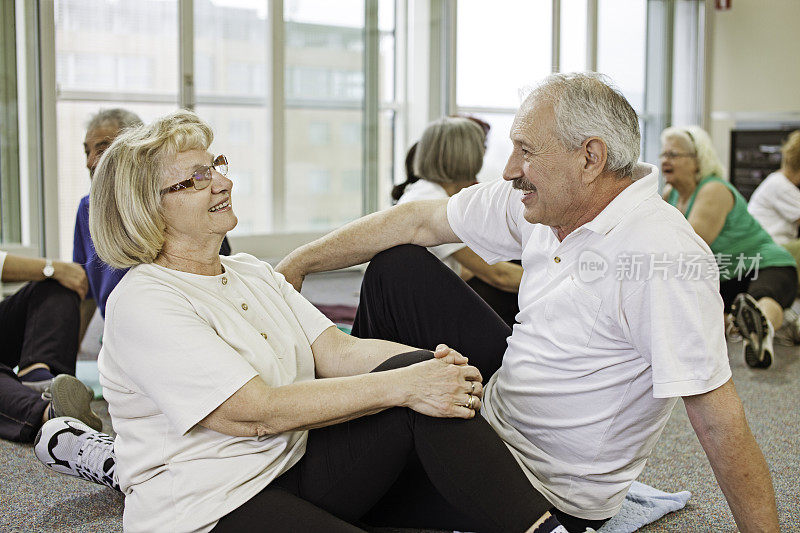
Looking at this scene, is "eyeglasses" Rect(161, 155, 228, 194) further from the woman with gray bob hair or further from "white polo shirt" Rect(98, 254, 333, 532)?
the woman with gray bob hair

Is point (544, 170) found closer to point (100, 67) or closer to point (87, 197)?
point (87, 197)

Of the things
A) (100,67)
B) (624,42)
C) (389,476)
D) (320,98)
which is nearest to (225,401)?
(389,476)

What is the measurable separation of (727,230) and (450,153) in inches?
67.1

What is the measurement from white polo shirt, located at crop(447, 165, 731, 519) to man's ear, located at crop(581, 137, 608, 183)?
0.07 metres

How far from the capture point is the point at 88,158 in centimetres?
272

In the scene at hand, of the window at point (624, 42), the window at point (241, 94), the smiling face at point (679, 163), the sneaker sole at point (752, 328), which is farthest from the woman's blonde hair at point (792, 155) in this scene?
the window at point (241, 94)

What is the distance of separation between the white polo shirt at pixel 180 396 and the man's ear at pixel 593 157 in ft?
2.19

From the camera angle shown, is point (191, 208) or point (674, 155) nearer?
point (191, 208)

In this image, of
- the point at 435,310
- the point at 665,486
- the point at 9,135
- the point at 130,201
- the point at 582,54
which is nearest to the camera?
the point at 130,201

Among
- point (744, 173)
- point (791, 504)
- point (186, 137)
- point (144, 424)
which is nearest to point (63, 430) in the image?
point (144, 424)

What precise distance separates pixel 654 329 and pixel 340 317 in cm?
239

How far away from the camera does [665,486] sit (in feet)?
6.72

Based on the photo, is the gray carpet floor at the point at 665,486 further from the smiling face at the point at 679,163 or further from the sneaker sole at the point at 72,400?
the smiling face at the point at 679,163

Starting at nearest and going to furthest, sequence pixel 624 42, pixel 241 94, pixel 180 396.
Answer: pixel 180 396 < pixel 241 94 < pixel 624 42
